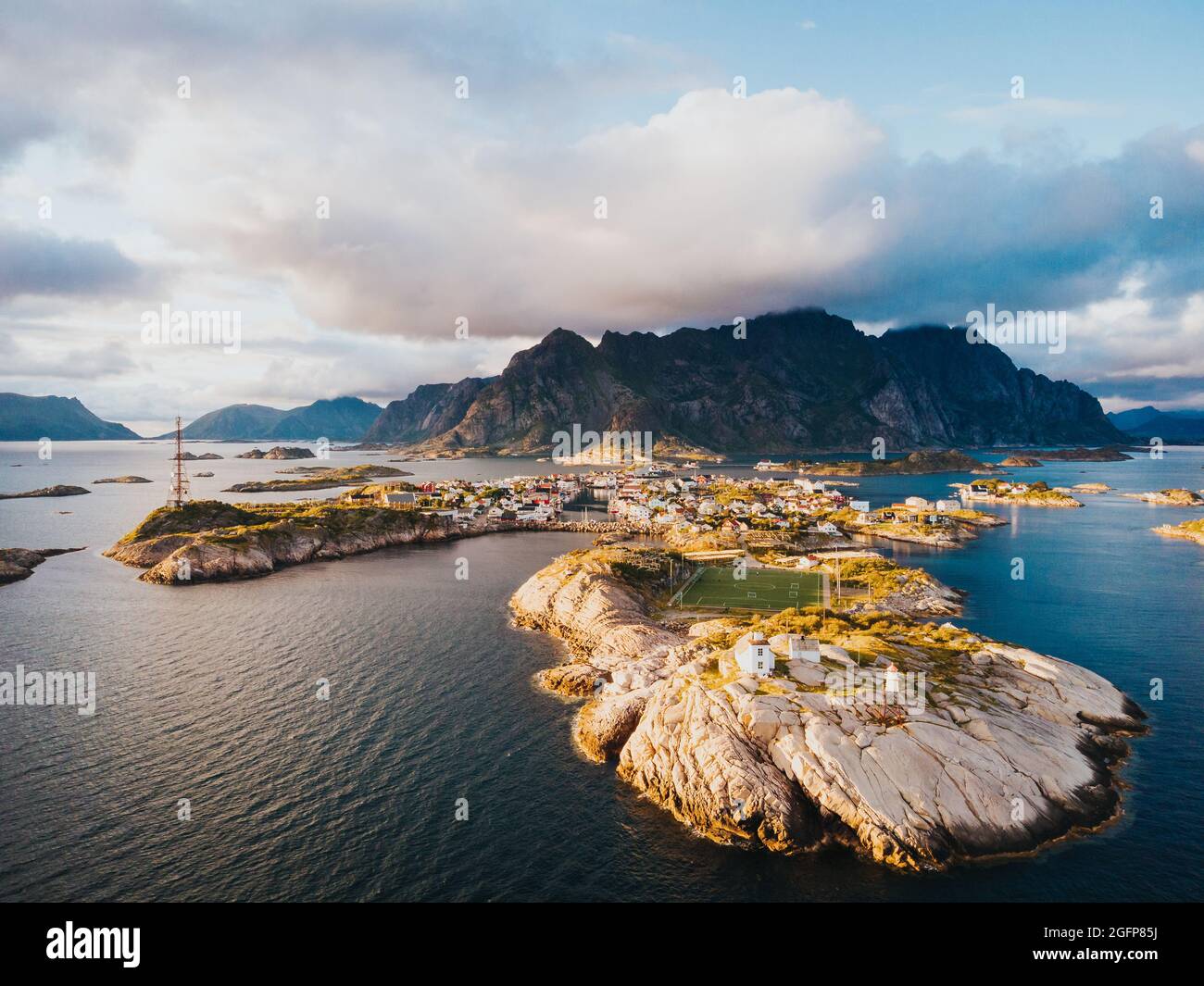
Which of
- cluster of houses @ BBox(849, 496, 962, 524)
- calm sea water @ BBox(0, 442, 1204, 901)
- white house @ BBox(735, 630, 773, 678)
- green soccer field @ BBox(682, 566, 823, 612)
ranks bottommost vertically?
calm sea water @ BBox(0, 442, 1204, 901)

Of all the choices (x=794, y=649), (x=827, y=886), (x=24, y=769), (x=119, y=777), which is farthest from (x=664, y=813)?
(x=24, y=769)

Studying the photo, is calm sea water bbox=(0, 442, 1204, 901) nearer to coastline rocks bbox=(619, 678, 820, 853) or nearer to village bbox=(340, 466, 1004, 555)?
coastline rocks bbox=(619, 678, 820, 853)

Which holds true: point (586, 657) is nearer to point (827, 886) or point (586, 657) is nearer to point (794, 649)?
point (794, 649)

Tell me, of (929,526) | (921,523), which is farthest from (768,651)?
(921,523)

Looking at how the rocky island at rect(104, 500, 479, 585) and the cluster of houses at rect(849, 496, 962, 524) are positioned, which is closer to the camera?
the rocky island at rect(104, 500, 479, 585)

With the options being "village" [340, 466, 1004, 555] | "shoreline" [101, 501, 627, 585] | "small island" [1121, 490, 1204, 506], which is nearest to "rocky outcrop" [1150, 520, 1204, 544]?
"village" [340, 466, 1004, 555]

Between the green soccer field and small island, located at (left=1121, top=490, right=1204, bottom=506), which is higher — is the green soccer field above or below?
below
